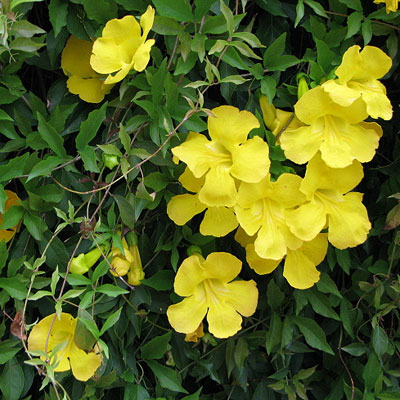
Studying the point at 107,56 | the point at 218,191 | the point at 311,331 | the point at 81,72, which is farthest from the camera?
the point at 311,331

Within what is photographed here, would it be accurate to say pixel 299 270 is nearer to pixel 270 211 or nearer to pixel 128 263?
pixel 270 211

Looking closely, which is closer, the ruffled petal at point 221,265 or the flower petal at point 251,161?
the flower petal at point 251,161

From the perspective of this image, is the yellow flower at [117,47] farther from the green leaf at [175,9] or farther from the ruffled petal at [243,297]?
the ruffled petal at [243,297]

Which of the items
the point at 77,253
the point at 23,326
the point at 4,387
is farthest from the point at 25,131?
the point at 4,387

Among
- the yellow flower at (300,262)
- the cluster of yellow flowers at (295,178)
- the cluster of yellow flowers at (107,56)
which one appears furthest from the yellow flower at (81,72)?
the yellow flower at (300,262)

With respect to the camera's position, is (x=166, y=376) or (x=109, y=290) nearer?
(x=109, y=290)

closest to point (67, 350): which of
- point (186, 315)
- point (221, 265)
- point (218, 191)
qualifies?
point (186, 315)
